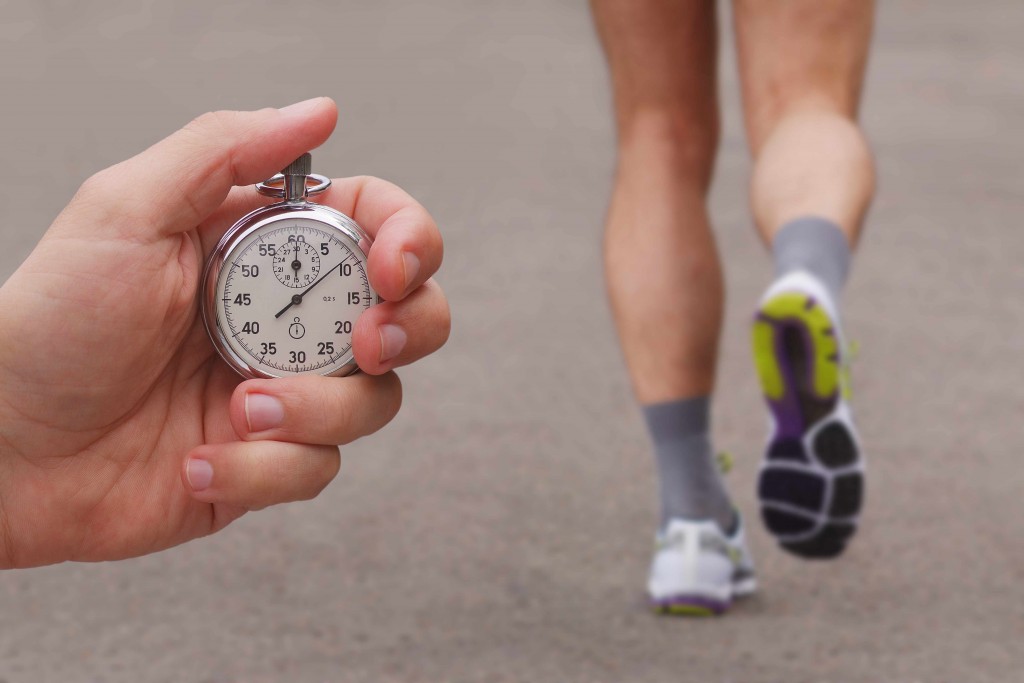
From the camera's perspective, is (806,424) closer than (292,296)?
No

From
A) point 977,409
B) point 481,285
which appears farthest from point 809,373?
point 481,285

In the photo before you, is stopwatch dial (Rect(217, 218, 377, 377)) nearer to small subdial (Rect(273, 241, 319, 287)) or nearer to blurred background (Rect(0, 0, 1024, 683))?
small subdial (Rect(273, 241, 319, 287))

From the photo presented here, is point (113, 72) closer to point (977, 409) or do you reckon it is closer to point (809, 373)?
point (977, 409)

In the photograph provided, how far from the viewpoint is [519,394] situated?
4.64 m

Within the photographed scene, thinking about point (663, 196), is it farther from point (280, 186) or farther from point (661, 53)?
point (280, 186)

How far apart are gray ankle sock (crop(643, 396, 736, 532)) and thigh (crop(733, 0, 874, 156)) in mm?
619

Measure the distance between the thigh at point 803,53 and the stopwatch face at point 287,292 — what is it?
132cm

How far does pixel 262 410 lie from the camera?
6.63ft

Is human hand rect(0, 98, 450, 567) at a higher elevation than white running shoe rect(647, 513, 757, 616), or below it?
→ higher

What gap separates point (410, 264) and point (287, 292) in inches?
9.7

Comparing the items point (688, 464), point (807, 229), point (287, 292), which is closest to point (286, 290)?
point (287, 292)

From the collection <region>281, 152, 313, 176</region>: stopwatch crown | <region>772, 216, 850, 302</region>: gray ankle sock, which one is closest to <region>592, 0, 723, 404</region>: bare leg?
<region>772, 216, 850, 302</region>: gray ankle sock

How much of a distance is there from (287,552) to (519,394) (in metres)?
1.28

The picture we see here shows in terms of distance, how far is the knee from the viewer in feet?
11.2
